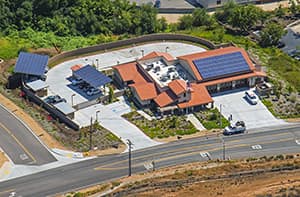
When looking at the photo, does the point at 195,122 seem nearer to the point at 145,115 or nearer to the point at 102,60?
the point at 145,115

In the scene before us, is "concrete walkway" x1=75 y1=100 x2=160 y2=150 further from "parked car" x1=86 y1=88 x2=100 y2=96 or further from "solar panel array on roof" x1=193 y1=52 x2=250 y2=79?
"solar panel array on roof" x1=193 y1=52 x2=250 y2=79

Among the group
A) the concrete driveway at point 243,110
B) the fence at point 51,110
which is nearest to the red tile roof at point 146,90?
the concrete driveway at point 243,110

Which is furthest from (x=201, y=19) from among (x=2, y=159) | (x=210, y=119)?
(x=2, y=159)

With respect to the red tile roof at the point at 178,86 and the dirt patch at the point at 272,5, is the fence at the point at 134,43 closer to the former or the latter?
the red tile roof at the point at 178,86

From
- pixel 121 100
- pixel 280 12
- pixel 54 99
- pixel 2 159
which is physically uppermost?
pixel 280 12

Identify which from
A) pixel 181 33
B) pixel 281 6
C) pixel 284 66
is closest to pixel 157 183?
pixel 284 66

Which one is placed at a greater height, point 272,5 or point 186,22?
point 186,22

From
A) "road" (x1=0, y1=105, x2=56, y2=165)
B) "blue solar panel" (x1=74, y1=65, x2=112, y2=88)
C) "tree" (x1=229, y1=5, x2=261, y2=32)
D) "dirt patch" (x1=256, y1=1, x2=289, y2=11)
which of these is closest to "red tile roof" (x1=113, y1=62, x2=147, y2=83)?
"blue solar panel" (x1=74, y1=65, x2=112, y2=88)
